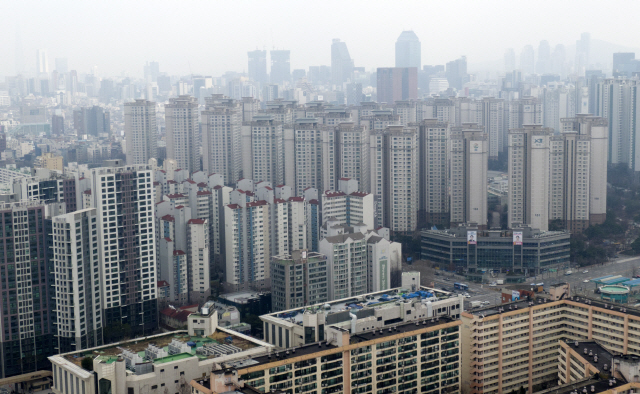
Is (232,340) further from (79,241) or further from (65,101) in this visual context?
(65,101)

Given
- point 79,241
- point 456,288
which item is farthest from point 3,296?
point 456,288

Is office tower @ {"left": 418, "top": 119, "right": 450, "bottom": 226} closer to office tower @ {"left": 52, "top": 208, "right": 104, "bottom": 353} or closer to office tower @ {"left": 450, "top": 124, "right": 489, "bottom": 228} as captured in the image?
office tower @ {"left": 450, "top": 124, "right": 489, "bottom": 228}

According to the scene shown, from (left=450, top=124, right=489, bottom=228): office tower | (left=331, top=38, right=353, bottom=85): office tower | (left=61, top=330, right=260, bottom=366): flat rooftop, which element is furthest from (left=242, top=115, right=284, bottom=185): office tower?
(left=331, top=38, right=353, bottom=85): office tower

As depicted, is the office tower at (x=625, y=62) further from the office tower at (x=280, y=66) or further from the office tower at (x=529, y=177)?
the office tower at (x=529, y=177)

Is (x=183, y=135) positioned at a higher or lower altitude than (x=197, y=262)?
higher

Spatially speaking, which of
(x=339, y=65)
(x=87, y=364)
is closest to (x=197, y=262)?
(x=87, y=364)

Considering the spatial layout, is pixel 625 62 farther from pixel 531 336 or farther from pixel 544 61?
pixel 531 336

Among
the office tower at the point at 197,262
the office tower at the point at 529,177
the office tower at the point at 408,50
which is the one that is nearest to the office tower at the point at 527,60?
the office tower at the point at 408,50
